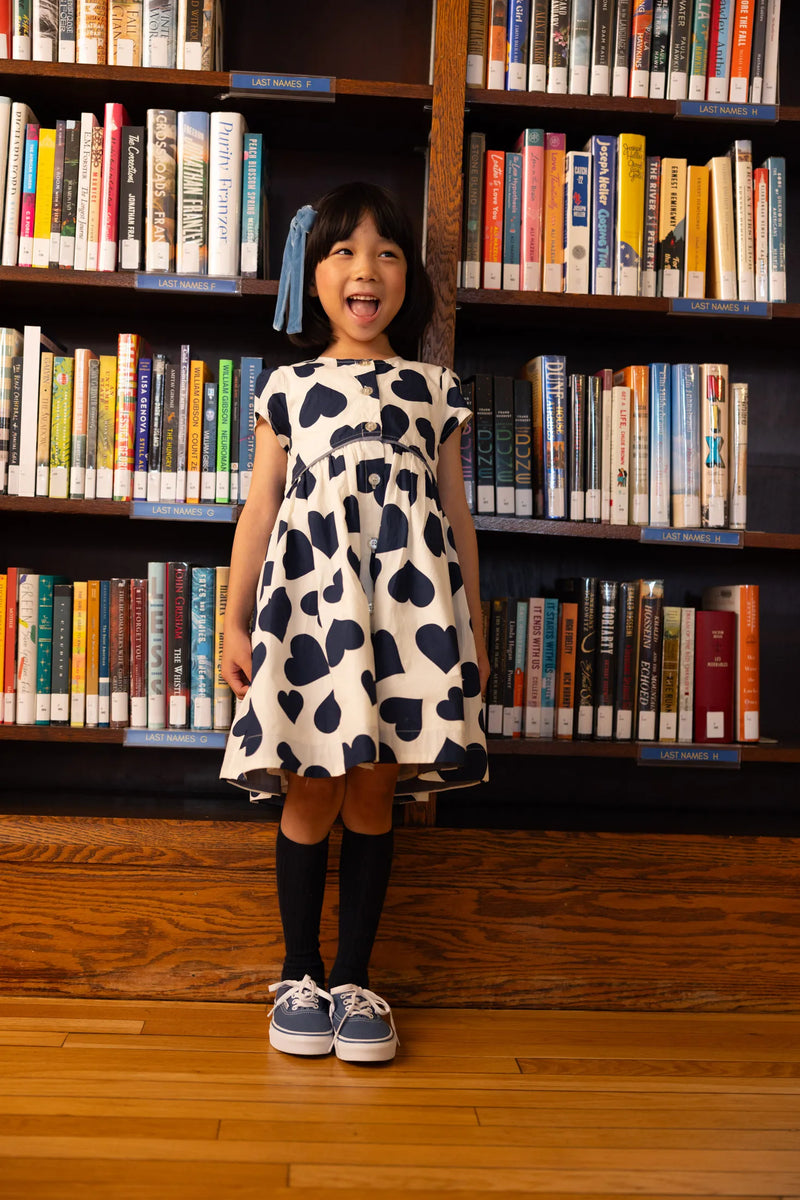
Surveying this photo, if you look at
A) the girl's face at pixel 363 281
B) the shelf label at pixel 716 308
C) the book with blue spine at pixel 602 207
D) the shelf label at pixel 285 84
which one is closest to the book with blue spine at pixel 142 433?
the girl's face at pixel 363 281

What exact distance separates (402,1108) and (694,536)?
1.11 metres

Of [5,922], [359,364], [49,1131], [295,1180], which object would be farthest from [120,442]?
[295,1180]

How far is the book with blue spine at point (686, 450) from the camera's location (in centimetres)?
190

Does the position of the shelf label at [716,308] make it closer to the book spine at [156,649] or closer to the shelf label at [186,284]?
the shelf label at [186,284]

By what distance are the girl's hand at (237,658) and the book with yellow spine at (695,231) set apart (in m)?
1.11

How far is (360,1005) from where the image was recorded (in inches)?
57.2

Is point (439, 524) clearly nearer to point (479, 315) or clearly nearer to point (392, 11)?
point (479, 315)

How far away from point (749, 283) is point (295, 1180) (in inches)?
66.9

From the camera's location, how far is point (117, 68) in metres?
1.82

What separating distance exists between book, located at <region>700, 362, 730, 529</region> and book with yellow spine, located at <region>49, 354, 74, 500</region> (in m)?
1.22

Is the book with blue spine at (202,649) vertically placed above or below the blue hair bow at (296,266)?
below

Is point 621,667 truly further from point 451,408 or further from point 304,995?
point 304,995

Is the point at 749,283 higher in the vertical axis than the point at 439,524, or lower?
higher

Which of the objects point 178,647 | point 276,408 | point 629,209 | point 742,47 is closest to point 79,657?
point 178,647
